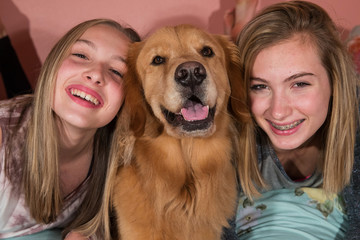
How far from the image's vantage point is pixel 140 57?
169cm

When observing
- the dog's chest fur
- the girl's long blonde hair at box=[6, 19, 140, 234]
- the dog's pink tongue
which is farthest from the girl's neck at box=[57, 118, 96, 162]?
the dog's pink tongue

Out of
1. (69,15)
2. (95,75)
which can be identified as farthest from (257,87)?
(69,15)

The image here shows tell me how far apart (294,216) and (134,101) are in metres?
0.97

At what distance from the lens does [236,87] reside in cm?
166

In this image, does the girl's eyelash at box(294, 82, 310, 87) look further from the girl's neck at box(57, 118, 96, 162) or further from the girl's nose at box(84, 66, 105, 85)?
the girl's neck at box(57, 118, 96, 162)

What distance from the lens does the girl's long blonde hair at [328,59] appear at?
5.14 feet

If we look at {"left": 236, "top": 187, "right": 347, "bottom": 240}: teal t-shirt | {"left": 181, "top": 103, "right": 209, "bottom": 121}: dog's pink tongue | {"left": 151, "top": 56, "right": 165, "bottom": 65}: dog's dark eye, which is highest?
{"left": 151, "top": 56, "right": 165, "bottom": 65}: dog's dark eye

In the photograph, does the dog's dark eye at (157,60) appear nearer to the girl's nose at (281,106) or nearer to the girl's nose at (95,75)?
the girl's nose at (95,75)

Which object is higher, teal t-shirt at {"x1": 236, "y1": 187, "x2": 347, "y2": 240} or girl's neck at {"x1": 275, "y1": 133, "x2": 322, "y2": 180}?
girl's neck at {"x1": 275, "y1": 133, "x2": 322, "y2": 180}

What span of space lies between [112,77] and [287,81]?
0.78 metres

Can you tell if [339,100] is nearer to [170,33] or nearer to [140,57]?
[170,33]

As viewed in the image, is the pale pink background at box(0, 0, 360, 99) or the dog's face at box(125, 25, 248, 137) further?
the pale pink background at box(0, 0, 360, 99)

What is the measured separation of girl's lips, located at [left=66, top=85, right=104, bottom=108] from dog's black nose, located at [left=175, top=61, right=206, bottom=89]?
408mm

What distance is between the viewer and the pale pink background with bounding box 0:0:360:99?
7.95ft
